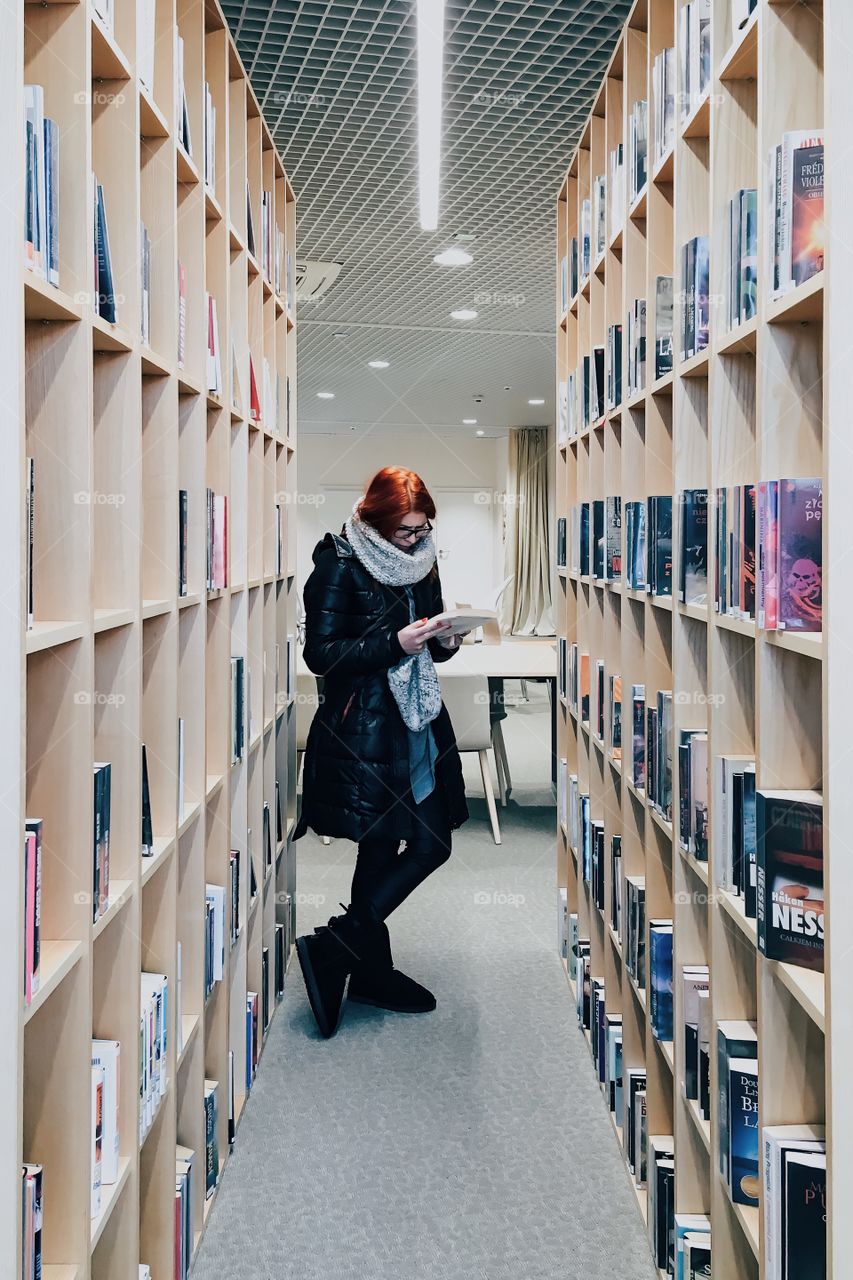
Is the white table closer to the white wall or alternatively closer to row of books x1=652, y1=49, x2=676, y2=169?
row of books x1=652, y1=49, x2=676, y2=169

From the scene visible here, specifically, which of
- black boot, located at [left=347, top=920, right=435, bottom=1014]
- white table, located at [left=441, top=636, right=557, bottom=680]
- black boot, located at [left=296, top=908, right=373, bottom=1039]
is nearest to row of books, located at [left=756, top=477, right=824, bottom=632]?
black boot, located at [left=296, top=908, right=373, bottom=1039]

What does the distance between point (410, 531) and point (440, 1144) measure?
1519mm

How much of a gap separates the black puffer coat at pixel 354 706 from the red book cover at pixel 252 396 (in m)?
0.38

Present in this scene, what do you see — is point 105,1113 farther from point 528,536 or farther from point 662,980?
point 528,536

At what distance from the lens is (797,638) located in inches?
46.1

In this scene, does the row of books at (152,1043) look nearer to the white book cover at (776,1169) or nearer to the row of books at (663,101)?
the white book cover at (776,1169)

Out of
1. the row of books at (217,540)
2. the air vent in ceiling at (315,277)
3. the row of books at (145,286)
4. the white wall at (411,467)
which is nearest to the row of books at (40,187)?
the row of books at (145,286)

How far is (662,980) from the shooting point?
1910mm

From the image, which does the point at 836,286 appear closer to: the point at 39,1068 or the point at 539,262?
the point at 39,1068

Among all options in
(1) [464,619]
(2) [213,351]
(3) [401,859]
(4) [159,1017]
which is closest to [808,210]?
(2) [213,351]

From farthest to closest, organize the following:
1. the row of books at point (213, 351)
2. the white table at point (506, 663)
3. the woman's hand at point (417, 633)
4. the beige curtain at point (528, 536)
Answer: the beige curtain at point (528, 536)
the white table at point (506, 663)
the woman's hand at point (417, 633)
the row of books at point (213, 351)

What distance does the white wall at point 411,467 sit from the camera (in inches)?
478

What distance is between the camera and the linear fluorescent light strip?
2605mm

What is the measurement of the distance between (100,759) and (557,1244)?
1.30 m
